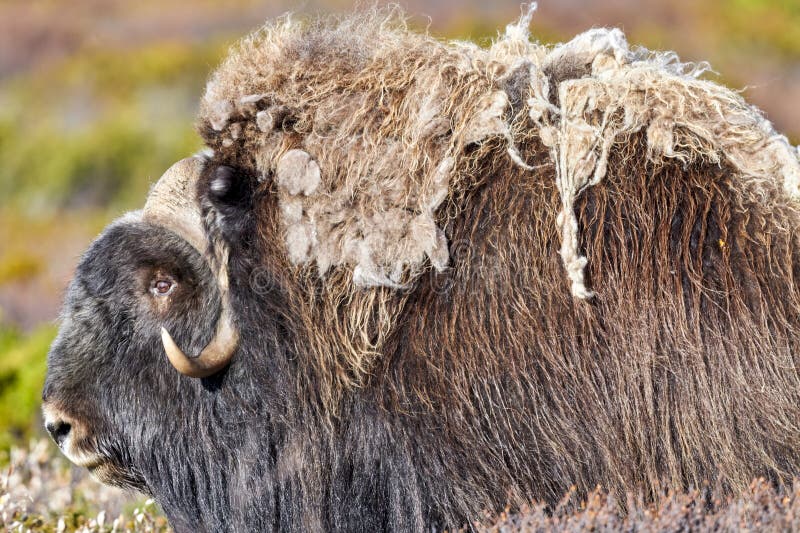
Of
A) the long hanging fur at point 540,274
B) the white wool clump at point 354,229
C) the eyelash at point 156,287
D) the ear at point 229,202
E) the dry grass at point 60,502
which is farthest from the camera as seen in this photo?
the dry grass at point 60,502

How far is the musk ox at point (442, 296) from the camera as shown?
2.54m

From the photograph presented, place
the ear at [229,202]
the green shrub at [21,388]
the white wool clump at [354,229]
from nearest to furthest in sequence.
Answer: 1. the white wool clump at [354,229]
2. the ear at [229,202]
3. the green shrub at [21,388]

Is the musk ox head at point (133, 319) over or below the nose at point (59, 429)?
over

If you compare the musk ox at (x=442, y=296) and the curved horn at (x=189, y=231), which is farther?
the curved horn at (x=189, y=231)

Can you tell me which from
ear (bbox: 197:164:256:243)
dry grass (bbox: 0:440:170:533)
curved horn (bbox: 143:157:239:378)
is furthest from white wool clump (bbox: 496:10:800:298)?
dry grass (bbox: 0:440:170:533)

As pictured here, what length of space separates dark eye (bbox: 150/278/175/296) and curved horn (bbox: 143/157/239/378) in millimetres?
131

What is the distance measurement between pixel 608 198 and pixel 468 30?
50.7ft

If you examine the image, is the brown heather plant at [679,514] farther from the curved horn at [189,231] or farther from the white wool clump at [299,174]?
the white wool clump at [299,174]

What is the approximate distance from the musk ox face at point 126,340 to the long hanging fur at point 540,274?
0.29m

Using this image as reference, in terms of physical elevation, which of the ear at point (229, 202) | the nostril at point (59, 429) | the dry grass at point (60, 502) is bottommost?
the dry grass at point (60, 502)

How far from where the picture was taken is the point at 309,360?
2.74 m

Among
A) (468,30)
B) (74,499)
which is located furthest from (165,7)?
(74,499)

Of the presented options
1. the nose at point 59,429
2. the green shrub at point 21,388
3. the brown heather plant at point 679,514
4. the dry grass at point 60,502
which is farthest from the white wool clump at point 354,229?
the green shrub at point 21,388

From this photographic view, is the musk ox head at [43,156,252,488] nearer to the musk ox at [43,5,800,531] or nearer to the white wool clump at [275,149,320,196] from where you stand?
the musk ox at [43,5,800,531]
